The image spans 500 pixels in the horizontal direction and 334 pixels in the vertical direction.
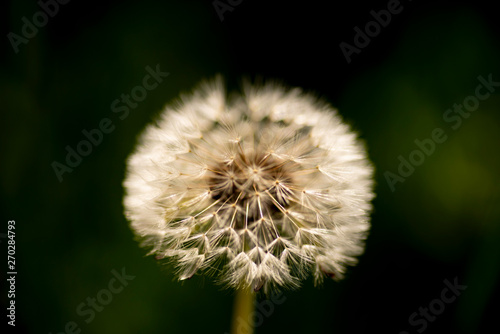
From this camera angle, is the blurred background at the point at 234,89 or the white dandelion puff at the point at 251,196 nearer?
the white dandelion puff at the point at 251,196

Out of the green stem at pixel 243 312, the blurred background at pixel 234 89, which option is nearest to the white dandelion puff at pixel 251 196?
the green stem at pixel 243 312

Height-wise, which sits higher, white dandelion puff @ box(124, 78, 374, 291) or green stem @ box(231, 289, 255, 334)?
white dandelion puff @ box(124, 78, 374, 291)

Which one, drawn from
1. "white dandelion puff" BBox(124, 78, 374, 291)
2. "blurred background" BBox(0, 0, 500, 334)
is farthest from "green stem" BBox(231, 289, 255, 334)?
"blurred background" BBox(0, 0, 500, 334)

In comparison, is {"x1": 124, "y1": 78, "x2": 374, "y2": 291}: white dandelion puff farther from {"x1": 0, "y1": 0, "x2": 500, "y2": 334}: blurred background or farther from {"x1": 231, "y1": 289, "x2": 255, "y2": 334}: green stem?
{"x1": 0, "y1": 0, "x2": 500, "y2": 334}: blurred background

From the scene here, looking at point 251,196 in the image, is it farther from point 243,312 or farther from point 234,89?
point 234,89

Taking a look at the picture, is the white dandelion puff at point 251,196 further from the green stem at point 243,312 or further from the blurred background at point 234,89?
the blurred background at point 234,89
